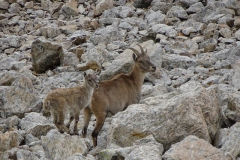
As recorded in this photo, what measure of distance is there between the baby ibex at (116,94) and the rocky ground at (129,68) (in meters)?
0.46

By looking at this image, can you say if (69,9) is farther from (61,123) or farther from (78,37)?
(61,123)

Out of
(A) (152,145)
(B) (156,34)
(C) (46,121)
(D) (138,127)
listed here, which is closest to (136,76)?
(C) (46,121)

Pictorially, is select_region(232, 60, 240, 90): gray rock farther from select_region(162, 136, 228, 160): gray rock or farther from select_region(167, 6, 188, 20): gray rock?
select_region(167, 6, 188, 20): gray rock

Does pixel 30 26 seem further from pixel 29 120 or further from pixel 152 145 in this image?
pixel 152 145

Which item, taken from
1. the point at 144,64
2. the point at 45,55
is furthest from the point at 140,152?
the point at 45,55

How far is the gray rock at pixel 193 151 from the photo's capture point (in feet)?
22.4

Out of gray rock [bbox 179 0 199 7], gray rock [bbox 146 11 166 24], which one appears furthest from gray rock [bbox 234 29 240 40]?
gray rock [bbox 179 0 199 7]

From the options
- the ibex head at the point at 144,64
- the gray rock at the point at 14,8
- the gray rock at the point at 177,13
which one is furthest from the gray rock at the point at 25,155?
the gray rock at the point at 14,8

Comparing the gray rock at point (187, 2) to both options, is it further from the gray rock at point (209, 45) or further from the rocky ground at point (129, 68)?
the gray rock at point (209, 45)

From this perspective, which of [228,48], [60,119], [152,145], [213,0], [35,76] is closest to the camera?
[152,145]

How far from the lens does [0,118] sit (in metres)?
11.5

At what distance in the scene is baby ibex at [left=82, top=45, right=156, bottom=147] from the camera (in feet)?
33.4

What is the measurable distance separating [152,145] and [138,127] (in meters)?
1.15

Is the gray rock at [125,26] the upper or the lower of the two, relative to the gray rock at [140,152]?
lower
